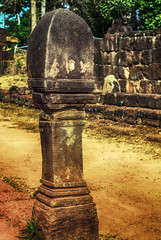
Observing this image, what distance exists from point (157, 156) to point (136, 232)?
3.54m

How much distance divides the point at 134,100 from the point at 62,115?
7722 millimetres

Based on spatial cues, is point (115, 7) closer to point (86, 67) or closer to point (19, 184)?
point (19, 184)

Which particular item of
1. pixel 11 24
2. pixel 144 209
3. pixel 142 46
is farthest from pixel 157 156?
pixel 11 24

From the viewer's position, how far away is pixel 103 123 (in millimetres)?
10883

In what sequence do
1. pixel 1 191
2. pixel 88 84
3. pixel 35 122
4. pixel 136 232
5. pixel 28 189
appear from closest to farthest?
pixel 88 84 < pixel 136 232 < pixel 1 191 < pixel 28 189 < pixel 35 122

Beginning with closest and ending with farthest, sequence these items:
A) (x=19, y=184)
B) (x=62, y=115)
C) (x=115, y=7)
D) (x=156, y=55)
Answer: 1. (x=62, y=115)
2. (x=19, y=184)
3. (x=156, y=55)
4. (x=115, y=7)

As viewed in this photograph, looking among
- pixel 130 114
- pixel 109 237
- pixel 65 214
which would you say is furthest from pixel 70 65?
pixel 130 114

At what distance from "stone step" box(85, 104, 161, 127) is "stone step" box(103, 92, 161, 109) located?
8.8 inches

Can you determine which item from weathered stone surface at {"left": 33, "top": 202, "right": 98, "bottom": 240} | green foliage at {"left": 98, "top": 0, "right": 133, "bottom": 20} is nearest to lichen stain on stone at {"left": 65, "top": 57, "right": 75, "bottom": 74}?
weathered stone surface at {"left": 33, "top": 202, "right": 98, "bottom": 240}

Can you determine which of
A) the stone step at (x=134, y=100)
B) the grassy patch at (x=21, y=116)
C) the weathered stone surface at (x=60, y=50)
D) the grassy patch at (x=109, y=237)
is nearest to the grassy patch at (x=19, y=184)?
the grassy patch at (x=109, y=237)

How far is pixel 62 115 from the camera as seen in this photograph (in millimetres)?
3258

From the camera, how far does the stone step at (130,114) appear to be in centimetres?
980

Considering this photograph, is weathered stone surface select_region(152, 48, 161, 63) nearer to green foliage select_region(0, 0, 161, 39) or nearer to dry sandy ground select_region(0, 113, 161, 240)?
dry sandy ground select_region(0, 113, 161, 240)

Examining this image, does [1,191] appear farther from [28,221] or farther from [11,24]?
[11,24]
